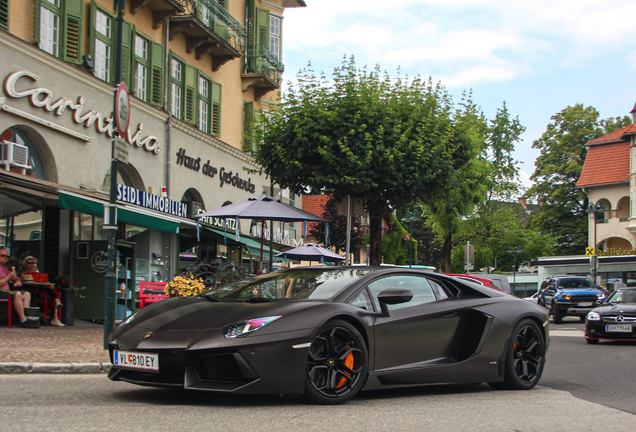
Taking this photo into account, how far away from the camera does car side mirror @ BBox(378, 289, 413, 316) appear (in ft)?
21.4

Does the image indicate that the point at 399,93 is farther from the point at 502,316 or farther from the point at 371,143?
the point at 502,316

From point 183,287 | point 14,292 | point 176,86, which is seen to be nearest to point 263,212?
point 183,287

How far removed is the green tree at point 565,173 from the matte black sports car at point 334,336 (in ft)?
209

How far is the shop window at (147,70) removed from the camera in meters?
22.0

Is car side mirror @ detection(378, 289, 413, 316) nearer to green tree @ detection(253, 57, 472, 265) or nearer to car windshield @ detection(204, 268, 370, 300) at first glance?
car windshield @ detection(204, 268, 370, 300)

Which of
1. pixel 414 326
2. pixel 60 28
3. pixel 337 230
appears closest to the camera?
pixel 414 326

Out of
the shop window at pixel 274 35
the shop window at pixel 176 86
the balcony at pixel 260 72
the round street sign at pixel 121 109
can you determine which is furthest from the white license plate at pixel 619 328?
the shop window at pixel 274 35

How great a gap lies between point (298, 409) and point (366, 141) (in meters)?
14.2

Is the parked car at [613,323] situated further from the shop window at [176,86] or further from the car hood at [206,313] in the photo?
the shop window at [176,86]

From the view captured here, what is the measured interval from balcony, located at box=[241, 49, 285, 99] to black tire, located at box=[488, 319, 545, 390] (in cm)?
2326

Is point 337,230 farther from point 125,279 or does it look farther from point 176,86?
point 125,279

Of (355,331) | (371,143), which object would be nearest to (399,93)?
(371,143)

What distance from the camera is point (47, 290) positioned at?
15172 mm

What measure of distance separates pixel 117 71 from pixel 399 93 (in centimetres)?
1043
